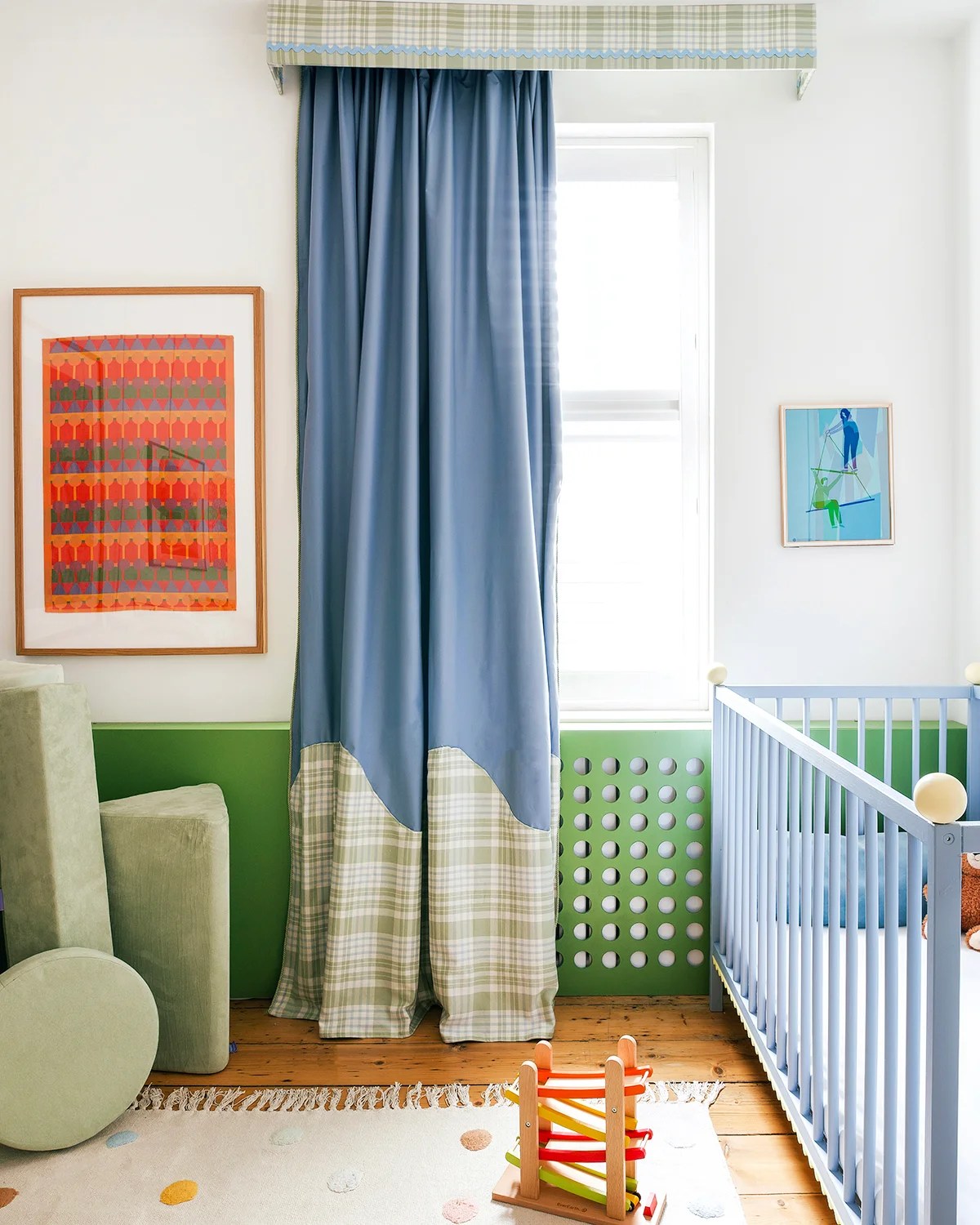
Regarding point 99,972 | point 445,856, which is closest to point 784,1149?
point 445,856

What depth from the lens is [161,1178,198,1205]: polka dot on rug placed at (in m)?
1.45

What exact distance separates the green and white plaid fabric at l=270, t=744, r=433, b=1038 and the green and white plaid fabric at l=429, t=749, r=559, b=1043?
7 cm

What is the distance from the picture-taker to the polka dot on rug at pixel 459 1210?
140 cm

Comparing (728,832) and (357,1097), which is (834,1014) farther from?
→ (357,1097)

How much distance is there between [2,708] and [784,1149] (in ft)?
5.37

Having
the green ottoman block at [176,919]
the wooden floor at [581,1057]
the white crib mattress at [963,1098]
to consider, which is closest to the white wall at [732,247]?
the green ottoman block at [176,919]

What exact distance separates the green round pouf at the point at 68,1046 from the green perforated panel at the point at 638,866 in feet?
3.23

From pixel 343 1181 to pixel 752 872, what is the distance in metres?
0.92

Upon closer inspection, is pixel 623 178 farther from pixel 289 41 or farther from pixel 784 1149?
pixel 784 1149

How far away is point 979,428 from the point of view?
2.07 m

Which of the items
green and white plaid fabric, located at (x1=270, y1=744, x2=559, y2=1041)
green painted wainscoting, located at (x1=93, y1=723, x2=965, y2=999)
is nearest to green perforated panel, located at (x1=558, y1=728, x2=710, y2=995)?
green painted wainscoting, located at (x1=93, y1=723, x2=965, y2=999)

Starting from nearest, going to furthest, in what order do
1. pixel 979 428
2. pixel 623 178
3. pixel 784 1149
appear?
pixel 784 1149 → pixel 979 428 → pixel 623 178

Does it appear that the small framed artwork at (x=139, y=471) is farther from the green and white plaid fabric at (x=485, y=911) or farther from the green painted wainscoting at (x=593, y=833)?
the green and white plaid fabric at (x=485, y=911)

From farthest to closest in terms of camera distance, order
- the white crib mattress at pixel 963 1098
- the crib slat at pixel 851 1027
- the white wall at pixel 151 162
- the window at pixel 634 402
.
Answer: the window at pixel 634 402 → the white wall at pixel 151 162 → the crib slat at pixel 851 1027 → the white crib mattress at pixel 963 1098
